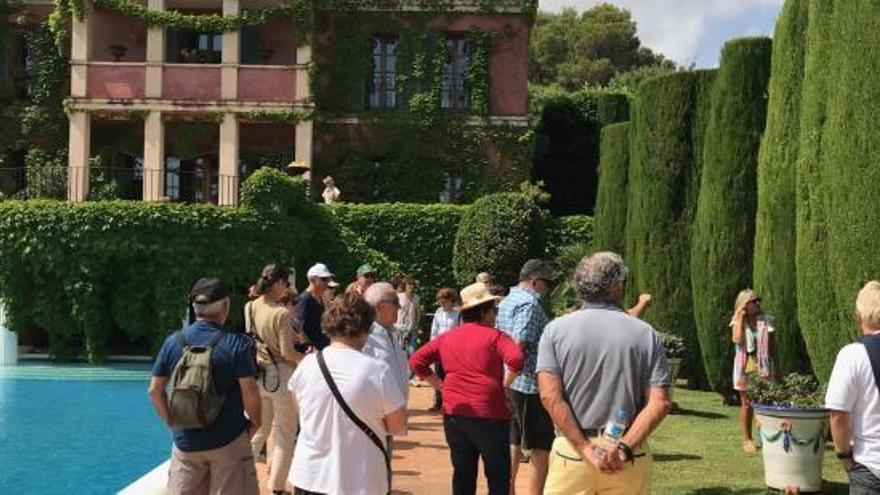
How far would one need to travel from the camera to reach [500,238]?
21797 millimetres

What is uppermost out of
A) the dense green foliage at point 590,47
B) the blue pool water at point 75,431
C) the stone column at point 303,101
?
the dense green foliage at point 590,47

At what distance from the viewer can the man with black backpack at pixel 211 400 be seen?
18.1 ft

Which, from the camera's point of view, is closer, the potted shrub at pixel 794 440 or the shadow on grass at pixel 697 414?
the potted shrub at pixel 794 440

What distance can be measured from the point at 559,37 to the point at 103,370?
51.0 metres

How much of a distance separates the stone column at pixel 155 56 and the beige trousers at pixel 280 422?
18.3 m

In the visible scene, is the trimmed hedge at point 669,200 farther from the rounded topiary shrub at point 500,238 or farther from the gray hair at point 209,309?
the gray hair at point 209,309

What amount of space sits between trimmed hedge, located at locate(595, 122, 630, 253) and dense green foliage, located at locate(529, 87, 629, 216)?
874 cm

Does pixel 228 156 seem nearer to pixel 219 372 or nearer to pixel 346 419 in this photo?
pixel 219 372

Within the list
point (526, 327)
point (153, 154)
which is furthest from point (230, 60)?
point (526, 327)

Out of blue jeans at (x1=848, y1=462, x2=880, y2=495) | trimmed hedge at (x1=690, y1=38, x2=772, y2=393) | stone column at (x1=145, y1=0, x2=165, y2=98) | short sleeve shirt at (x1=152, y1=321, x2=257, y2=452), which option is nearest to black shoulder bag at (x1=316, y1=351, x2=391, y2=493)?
short sleeve shirt at (x1=152, y1=321, x2=257, y2=452)

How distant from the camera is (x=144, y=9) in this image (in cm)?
2569

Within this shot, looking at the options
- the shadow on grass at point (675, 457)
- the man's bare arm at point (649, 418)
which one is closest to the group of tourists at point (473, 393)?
the man's bare arm at point (649, 418)

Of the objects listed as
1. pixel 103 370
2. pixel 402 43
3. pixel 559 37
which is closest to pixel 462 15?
pixel 402 43

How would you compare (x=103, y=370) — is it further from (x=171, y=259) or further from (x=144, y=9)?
(x=144, y=9)
